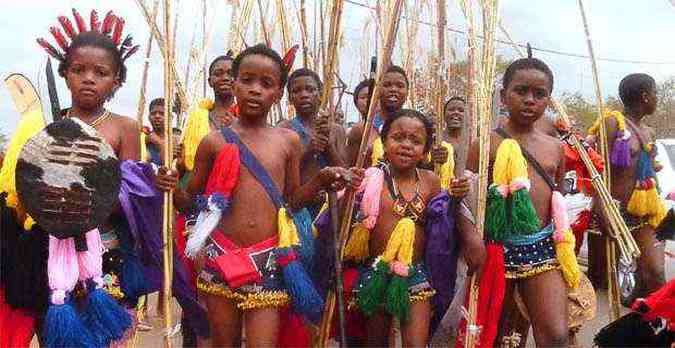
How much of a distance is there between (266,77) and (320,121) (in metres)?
0.51

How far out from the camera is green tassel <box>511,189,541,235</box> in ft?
11.1

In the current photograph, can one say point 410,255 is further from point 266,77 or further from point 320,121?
point 266,77

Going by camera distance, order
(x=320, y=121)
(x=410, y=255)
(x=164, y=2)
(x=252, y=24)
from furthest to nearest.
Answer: (x=252, y=24), (x=320, y=121), (x=410, y=255), (x=164, y=2)

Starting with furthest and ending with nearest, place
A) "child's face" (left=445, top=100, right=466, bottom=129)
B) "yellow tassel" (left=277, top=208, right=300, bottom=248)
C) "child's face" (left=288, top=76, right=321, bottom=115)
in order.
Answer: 1. "child's face" (left=445, top=100, right=466, bottom=129)
2. "child's face" (left=288, top=76, right=321, bottom=115)
3. "yellow tassel" (left=277, top=208, right=300, bottom=248)

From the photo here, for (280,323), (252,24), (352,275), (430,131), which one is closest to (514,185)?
(430,131)

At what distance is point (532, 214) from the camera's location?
3.39 metres

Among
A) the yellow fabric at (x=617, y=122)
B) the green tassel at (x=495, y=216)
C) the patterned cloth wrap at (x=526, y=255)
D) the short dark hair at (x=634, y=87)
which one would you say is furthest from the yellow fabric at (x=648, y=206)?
the green tassel at (x=495, y=216)

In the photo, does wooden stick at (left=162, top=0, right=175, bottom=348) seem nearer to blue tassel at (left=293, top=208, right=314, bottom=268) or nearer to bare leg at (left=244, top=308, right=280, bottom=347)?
bare leg at (left=244, top=308, right=280, bottom=347)

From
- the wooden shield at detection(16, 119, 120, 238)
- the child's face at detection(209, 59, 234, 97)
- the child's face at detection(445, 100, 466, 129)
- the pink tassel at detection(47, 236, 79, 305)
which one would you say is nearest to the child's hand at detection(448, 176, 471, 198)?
the wooden shield at detection(16, 119, 120, 238)

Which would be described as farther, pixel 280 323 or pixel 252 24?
pixel 252 24

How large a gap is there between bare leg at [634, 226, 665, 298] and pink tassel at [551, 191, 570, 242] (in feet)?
5.81

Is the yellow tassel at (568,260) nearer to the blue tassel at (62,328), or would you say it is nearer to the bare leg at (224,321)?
the bare leg at (224,321)

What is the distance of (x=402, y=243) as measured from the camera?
3.27 metres

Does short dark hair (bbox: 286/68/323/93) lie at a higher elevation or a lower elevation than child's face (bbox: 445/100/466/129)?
higher
